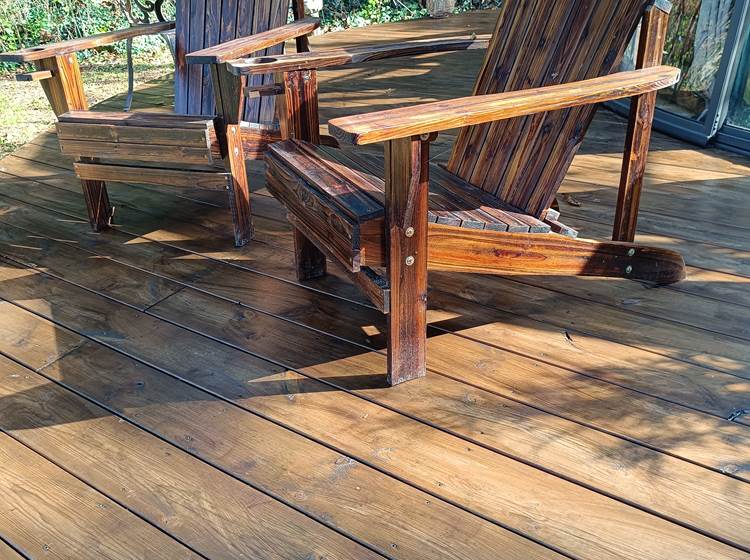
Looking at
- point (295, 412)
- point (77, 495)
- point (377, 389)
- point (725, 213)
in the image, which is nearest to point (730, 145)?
point (725, 213)

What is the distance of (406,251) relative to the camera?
158 centimetres

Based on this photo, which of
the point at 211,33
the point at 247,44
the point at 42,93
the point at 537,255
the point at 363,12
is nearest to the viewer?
the point at 537,255

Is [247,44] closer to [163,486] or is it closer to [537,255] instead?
[537,255]

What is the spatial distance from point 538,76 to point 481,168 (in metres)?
0.31

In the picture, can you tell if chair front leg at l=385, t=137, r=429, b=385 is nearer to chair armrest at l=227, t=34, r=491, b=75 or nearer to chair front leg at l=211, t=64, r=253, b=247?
chair armrest at l=227, t=34, r=491, b=75

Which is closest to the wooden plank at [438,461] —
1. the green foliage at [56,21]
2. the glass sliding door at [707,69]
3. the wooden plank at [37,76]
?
the wooden plank at [37,76]

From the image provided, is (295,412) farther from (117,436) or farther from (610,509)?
(610,509)

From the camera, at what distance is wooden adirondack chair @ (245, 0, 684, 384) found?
4.94 feet

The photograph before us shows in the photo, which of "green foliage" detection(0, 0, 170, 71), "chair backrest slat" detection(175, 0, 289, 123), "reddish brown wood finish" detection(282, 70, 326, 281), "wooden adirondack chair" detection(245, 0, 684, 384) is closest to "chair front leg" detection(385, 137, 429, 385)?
"wooden adirondack chair" detection(245, 0, 684, 384)

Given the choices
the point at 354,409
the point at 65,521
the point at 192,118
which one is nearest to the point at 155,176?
the point at 192,118

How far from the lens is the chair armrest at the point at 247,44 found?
2109mm

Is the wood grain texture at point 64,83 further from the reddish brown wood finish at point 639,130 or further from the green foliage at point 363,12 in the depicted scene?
the green foliage at point 363,12

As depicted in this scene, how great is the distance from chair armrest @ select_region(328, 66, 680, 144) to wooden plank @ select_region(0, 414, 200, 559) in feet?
2.82

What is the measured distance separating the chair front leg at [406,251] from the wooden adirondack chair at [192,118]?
2.36 ft
